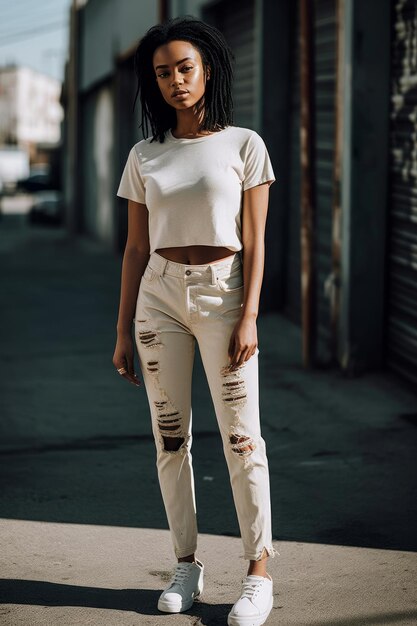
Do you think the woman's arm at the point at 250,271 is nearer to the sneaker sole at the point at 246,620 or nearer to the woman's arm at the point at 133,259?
the woman's arm at the point at 133,259

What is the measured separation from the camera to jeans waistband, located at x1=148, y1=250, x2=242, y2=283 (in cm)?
366

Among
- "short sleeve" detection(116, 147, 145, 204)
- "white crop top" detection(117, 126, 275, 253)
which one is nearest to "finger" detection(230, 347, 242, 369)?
"white crop top" detection(117, 126, 275, 253)

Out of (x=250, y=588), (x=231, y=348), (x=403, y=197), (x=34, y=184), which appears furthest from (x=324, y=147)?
(x=34, y=184)

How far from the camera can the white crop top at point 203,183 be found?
360 cm

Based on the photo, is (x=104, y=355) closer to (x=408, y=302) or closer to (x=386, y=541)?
(x=408, y=302)

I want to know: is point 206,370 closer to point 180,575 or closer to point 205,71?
point 180,575

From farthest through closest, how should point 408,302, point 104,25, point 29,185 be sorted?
1. point 29,185
2. point 104,25
3. point 408,302

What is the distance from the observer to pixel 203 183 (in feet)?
11.8

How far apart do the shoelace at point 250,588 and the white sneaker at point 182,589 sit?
0.72 ft

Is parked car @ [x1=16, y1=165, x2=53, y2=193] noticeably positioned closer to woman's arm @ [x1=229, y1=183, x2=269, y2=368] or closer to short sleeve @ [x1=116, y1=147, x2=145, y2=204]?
short sleeve @ [x1=116, y1=147, x2=145, y2=204]

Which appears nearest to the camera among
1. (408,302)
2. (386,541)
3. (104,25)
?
(386,541)

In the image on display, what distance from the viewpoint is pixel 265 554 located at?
3.83m

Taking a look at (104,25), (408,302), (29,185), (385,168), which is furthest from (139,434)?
(29,185)

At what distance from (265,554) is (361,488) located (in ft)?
5.35
